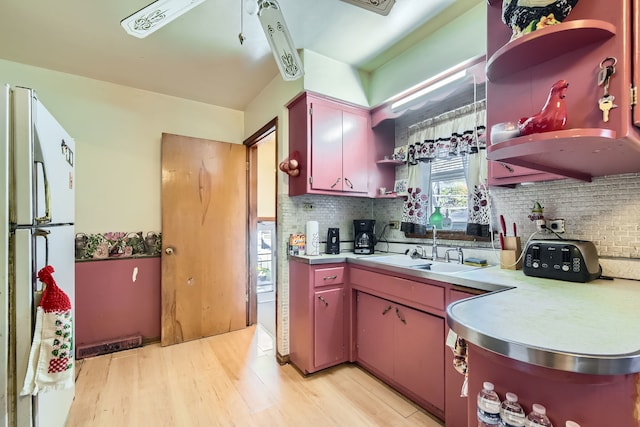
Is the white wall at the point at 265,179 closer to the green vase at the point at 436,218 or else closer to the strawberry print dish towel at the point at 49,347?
the green vase at the point at 436,218

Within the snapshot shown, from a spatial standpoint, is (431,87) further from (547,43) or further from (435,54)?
(547,43)

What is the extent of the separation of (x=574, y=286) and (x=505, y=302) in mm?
511

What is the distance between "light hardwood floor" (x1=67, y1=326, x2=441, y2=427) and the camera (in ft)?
5.52

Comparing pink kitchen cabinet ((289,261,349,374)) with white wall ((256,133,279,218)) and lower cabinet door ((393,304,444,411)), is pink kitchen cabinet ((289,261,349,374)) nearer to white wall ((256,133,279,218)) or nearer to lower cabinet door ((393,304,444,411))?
lower cabinet door ((393,304,444,411))

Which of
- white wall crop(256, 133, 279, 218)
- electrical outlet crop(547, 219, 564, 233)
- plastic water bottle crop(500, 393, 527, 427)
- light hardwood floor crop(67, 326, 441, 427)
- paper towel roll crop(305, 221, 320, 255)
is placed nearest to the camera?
plastic water bottle crop(500, 393, 527, 427)

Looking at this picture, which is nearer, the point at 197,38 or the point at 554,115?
the point at 554,115

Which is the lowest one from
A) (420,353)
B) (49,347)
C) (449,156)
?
(420,353)

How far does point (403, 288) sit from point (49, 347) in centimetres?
175

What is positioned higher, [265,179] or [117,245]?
[265,179]

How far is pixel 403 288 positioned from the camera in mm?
1774

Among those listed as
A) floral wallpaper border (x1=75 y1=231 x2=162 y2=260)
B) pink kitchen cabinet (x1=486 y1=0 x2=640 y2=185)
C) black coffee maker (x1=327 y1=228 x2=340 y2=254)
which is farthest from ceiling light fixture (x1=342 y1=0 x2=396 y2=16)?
floral wallpaper border (x1=75 y1=231 x2=162 y2=260)

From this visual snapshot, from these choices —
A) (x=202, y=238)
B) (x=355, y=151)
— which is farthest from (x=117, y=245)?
(x=355, y=151)

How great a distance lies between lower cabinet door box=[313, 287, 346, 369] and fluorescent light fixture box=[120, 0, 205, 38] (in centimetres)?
188

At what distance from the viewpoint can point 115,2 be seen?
5.58 feet
